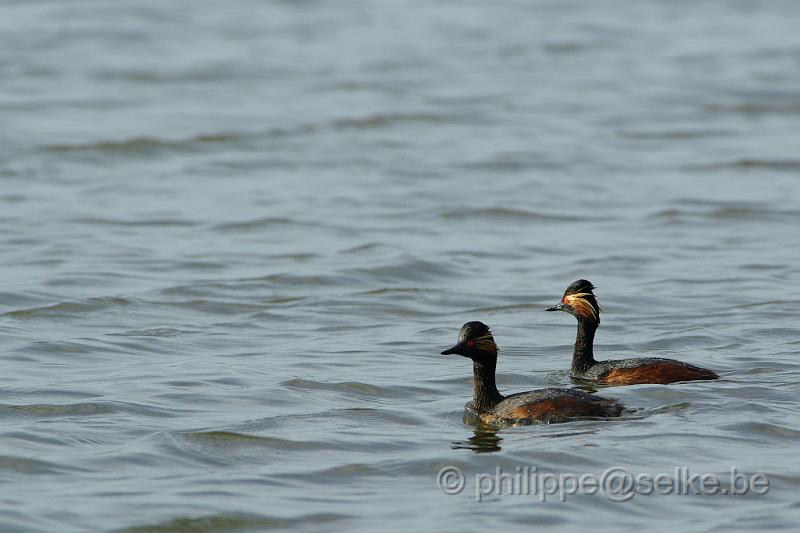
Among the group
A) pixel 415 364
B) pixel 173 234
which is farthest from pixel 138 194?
pixel 415 364

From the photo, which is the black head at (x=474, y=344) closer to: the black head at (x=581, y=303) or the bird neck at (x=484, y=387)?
the bird neck at (x=484, y=387)

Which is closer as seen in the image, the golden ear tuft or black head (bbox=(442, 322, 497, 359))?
black head (bbox=(442, 322, 497, 359))

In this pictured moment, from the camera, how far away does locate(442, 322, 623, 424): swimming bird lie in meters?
10.9

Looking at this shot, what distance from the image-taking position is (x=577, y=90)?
32438mm

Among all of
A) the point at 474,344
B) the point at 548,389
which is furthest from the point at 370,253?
the point at 548,389

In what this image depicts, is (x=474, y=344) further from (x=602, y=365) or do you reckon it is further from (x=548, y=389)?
(x=602, y=365)

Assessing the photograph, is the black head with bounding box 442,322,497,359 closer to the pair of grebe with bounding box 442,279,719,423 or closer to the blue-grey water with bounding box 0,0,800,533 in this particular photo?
the pair of grebe with bounding box 442,279,719,423

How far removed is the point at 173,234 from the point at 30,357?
651cm

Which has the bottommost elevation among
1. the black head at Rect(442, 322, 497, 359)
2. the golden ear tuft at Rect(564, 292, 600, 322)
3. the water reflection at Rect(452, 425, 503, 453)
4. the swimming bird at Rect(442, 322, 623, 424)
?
the water reflection at Rect(452, 425, 503, 453)

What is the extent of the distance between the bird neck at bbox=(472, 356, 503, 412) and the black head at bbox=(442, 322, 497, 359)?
0.20 ft

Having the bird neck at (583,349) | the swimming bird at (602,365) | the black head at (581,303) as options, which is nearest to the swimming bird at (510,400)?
the swimming bird at (602,365)

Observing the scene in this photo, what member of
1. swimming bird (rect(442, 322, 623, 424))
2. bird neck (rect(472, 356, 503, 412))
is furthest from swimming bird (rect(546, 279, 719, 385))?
bird neck (rect(472, 356, 503, 412))

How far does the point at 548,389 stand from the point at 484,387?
51 centimetres

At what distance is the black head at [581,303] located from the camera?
43.5 ft
